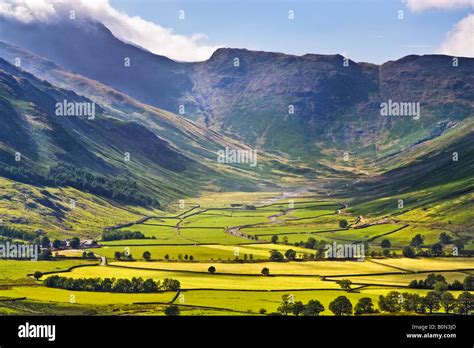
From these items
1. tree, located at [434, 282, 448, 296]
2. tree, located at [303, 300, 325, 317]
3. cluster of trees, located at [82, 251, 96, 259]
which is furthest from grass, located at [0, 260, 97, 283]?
tree, located at [434, 282, 448, 296]

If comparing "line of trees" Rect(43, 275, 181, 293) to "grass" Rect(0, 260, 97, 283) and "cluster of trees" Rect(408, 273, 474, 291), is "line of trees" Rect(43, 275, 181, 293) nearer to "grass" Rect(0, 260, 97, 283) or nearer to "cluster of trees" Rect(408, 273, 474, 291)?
"grass" Rect(0, 260, 97, 283)

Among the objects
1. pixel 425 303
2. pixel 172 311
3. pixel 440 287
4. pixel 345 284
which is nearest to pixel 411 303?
pixel 425 303
